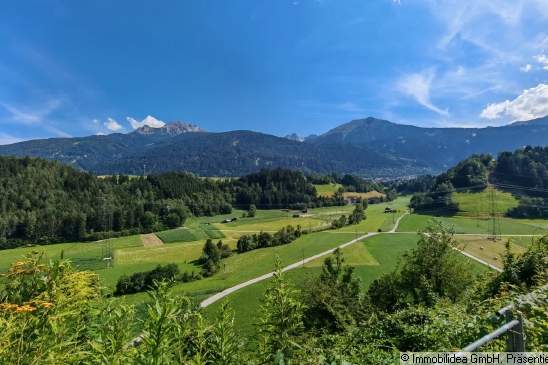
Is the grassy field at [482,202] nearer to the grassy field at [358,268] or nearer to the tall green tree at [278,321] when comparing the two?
the grassy field at [358,268]

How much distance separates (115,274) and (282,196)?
109 m

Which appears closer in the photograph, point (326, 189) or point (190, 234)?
point (190, 234)

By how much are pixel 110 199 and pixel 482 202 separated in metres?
144

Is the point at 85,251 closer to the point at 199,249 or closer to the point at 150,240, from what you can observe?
the point at 150,240

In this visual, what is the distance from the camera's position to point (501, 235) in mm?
88688

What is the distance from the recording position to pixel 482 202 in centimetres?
12731

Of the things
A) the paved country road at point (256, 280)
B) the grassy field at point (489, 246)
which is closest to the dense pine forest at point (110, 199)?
the paved country road at point (256, 280)

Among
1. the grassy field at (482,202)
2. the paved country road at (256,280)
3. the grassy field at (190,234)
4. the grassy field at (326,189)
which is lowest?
the paved country road at (256,280)

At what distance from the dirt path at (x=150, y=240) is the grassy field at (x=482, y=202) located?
105m

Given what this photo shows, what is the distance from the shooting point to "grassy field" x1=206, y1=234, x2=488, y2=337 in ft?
155

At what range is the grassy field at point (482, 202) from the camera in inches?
4678

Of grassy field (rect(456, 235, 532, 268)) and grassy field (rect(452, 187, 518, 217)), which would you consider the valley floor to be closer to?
grassy field (rect(456, 235, 532, 268))

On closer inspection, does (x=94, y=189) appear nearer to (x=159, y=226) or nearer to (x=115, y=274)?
(x=159, y=226)

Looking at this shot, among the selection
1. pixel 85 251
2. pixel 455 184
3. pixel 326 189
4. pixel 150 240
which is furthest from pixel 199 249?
pixel 455 184
